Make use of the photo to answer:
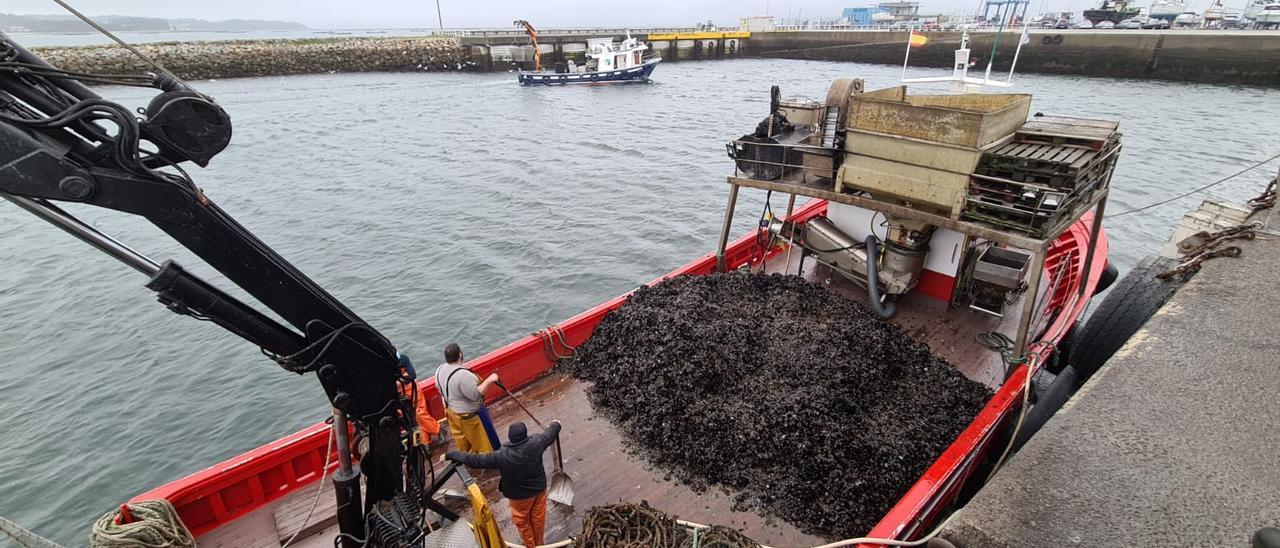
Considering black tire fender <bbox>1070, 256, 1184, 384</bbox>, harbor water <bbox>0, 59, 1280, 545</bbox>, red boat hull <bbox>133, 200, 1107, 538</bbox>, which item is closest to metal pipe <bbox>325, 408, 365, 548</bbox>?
red boat hull <bbox>133, 200, 1107, 538</bbox>

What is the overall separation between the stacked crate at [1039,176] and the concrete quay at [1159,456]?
56.9 inches

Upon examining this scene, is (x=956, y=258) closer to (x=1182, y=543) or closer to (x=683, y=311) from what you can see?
(x=683, y=311)

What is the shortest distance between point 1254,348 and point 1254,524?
8.75 ft

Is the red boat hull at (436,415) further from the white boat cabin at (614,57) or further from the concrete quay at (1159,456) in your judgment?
the white boat cabin at (614,57)

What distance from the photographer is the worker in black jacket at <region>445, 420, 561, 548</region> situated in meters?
4.26

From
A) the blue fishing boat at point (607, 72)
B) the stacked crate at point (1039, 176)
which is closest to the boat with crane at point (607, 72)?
the blue fishing boat at point (607, 72)

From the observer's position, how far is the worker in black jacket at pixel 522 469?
4262 millimetres

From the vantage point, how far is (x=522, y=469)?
429cm

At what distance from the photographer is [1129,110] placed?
30156 mm

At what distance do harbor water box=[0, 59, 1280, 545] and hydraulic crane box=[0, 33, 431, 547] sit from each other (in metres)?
2.15

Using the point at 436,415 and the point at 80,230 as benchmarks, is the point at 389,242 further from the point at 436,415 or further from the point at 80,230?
the point at 80,230

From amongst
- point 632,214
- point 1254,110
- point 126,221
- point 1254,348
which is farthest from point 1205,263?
point 1254,110

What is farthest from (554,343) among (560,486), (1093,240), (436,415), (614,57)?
(614,57)

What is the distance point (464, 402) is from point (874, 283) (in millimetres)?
5243
